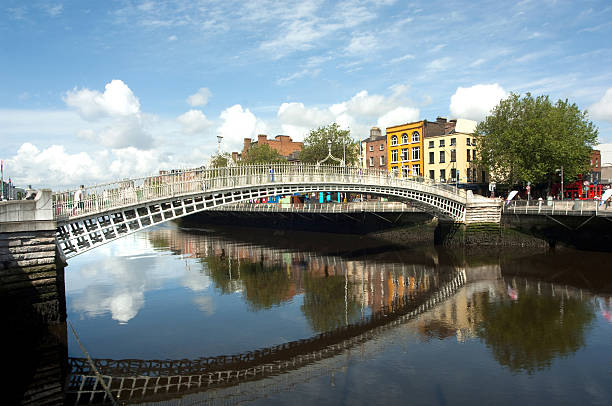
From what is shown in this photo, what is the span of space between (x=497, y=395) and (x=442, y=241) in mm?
25970

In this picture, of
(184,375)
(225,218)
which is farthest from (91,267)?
(225,218)

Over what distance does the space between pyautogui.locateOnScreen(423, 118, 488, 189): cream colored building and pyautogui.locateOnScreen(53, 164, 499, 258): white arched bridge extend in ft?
52.7

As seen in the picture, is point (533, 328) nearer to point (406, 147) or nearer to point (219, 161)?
point (406, 147)

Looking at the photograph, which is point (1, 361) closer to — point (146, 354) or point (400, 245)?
point (146, 354)

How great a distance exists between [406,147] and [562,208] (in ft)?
89.1

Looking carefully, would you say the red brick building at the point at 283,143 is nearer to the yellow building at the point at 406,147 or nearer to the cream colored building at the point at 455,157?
the yellow building at the point at 406,147

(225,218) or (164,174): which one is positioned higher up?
(164,174)

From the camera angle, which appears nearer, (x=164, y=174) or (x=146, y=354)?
(x=146, y=354)

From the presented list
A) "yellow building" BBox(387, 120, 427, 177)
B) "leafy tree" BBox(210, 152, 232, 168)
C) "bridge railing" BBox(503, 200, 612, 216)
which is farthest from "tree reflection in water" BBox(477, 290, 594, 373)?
"yellow building" BBox(387, 120, 427, 177)

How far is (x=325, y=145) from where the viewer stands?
2045 inches

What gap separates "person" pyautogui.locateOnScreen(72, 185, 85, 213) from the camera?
1718 cm

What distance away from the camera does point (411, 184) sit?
31.6 metres

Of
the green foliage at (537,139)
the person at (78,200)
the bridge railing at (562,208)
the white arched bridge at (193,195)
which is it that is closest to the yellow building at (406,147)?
the green foliage at (537,139)

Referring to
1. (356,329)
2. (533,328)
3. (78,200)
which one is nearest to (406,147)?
(533,328)
